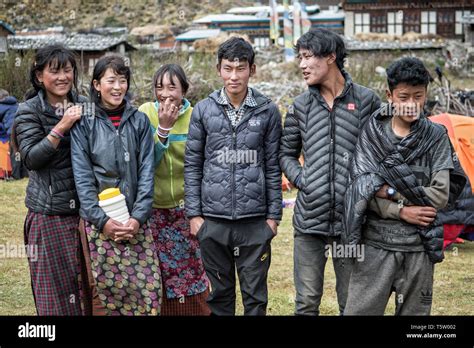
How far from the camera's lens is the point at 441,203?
329 cm

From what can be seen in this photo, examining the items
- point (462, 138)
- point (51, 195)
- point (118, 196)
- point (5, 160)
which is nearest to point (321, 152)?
point (118, 196)

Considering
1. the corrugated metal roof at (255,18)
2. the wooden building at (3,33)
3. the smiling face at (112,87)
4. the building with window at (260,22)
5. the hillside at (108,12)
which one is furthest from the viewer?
the hillside at (108,12)

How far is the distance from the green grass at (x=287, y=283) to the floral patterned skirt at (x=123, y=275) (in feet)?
4.29

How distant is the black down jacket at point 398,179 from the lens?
331 centimetres

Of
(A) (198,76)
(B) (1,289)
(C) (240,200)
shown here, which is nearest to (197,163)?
(C) (240,200)

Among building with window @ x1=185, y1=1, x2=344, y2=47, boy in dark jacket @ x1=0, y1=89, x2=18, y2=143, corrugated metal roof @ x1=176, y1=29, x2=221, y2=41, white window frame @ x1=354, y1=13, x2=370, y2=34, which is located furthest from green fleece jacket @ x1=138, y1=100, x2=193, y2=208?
white window frame @ x1=354, y1=13, x2=370, y2=34

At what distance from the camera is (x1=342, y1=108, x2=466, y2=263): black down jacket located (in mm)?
3311

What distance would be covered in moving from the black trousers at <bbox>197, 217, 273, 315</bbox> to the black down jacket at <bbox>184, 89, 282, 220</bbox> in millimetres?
70

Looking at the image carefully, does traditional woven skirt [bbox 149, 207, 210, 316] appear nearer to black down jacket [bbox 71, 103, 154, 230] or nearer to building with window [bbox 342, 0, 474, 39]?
black down jacket [bbox 71, 103, 154, 230]

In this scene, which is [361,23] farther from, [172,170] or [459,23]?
[172,170]

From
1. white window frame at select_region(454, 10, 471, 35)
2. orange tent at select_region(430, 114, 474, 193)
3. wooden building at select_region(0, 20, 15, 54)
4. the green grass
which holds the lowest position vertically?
the green grass

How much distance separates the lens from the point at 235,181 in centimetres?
376

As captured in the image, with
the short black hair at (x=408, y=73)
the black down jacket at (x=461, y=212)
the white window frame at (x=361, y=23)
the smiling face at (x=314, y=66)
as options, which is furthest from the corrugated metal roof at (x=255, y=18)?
the short black hair at (x=408, y=73)

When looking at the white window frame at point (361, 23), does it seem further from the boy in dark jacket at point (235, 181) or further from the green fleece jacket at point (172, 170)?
the boy in dark jacket at point (235, 181)
